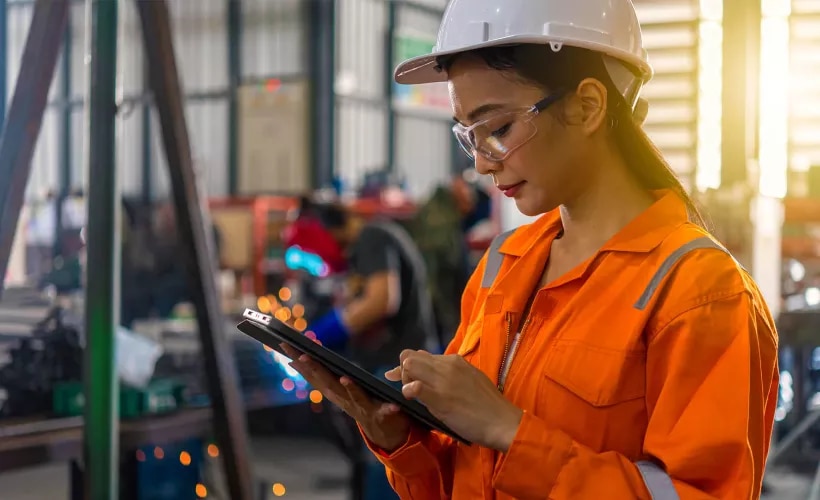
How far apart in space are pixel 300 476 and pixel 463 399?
4.64 metres

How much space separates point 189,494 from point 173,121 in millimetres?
1261

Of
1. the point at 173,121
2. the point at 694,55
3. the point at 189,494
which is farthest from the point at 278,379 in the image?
the point at 694,55

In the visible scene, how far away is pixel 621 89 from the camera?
1.27 meters

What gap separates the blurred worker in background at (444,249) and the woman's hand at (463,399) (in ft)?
14.8

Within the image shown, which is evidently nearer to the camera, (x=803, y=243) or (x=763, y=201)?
(x=763, y=201)

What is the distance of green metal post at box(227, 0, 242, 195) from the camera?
1112 centimetres

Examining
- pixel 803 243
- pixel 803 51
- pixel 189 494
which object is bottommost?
pixel 189 494

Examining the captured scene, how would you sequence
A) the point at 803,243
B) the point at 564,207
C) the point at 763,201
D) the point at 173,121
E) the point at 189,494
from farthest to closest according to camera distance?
the point at 803,243 < the point at 763,201 < the point at 189,494 < the point at 173,121 < the point at 564,207

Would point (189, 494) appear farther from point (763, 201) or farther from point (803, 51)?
point (803, 51)

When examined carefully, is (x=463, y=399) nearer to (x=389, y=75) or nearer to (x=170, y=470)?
(x=170, y=470)

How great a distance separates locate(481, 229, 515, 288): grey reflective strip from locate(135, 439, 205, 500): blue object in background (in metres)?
1.96

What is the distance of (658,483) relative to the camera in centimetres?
110

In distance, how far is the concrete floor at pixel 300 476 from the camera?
4811 mm

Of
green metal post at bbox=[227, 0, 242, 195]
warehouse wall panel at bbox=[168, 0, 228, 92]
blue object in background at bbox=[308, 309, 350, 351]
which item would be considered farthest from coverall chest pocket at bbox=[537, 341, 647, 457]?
warehouse wall panel at bbox=[168, 0, 228, 92]
